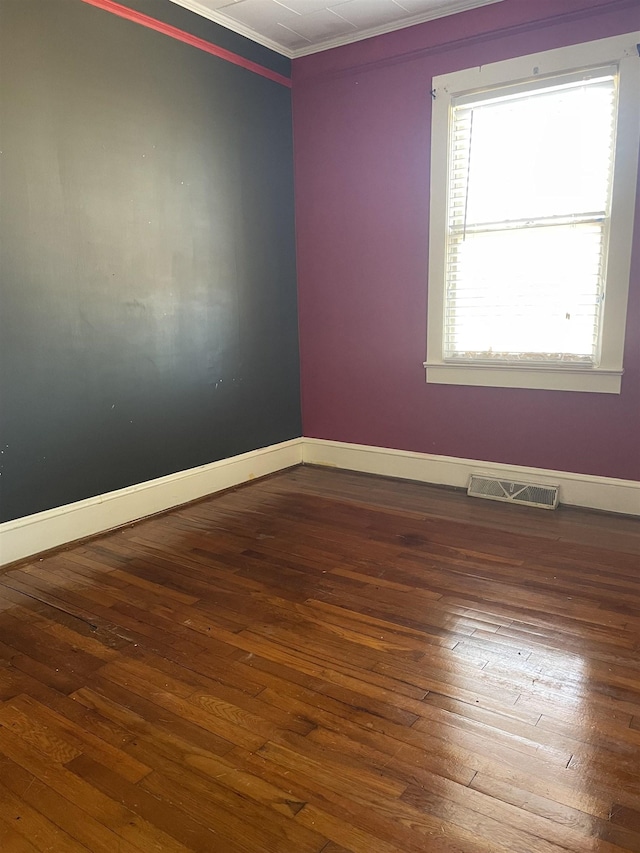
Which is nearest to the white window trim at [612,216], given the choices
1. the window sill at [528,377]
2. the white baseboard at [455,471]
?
the window sill at [528,377]

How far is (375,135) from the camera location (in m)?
4.04

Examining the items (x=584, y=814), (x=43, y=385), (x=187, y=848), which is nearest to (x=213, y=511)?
(x=43, y=385)

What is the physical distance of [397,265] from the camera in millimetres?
4109

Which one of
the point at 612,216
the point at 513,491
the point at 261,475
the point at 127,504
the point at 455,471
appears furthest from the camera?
the point at 261,475

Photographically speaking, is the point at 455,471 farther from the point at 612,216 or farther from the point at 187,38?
the point at 187,38

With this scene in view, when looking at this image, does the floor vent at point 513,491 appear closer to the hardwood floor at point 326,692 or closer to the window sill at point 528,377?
the hardwood floor at point 326,692

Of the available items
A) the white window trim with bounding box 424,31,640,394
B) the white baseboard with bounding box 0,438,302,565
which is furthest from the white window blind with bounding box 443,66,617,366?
the white baseboard with bounding box 0,438,302,565

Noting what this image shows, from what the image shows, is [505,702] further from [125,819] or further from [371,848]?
[125,819]

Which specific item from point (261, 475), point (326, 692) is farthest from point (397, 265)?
point (326, 692)

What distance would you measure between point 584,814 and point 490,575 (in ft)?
4.40

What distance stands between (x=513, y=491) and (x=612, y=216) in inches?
64.1

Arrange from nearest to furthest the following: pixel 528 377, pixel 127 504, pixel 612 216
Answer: pixel 612 216, pixel 127 504, pixel 528 377

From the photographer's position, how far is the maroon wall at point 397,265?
3.49 metres

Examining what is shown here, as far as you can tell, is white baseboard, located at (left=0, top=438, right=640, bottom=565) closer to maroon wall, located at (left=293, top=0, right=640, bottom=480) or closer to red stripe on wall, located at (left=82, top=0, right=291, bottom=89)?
maroon wall, located at (left=293, top=0, right=640, bottom=480)
